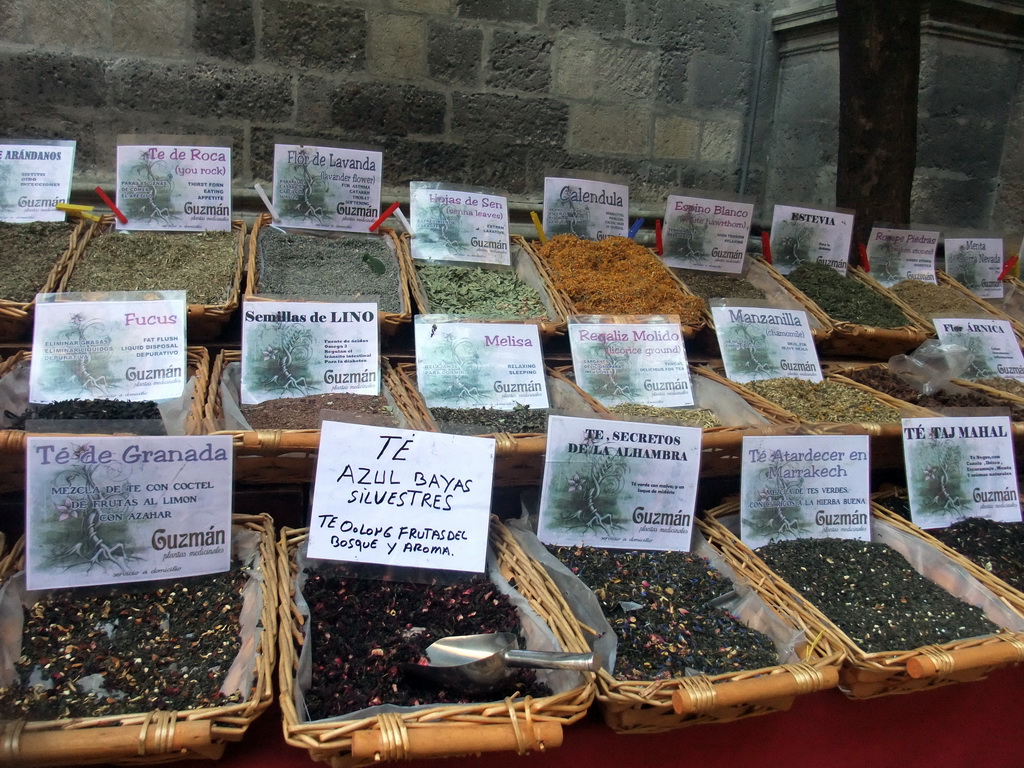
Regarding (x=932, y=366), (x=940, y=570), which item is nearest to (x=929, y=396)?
(x=932, y=366)

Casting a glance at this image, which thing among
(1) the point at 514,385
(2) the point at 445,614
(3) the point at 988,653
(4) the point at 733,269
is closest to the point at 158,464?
(2) the point at 445,614

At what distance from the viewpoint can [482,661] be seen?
3.13ft

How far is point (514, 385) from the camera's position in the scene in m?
1.63

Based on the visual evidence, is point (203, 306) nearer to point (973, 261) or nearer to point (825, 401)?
point (825, 401)

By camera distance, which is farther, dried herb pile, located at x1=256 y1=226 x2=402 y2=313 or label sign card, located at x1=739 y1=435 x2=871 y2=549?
dried herb pile, located at x1=256 y1=226 x2=402 y2=313

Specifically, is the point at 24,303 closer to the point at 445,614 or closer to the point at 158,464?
the point at 158,464

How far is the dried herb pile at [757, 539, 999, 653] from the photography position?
119 centimetres

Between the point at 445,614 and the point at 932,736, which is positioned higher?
the point at 445,614

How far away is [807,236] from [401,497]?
1697mm

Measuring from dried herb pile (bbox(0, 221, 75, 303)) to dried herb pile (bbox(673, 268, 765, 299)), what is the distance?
1638mm

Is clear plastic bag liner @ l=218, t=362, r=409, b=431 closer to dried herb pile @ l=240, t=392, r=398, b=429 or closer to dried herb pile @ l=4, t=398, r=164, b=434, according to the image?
dried herb pile @ l=240, t=392, r=398, b=429

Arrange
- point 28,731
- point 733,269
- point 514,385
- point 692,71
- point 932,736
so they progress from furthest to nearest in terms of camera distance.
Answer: point 692,71
point 733,269
point 514,385
point 932,736
point 28,731

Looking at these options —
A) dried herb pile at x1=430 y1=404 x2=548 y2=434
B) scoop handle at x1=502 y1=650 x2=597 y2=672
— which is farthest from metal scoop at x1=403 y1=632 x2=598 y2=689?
dried herb pile at x1=430 y1=404 x2=548 y2=434

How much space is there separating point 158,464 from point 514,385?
0.78 metres
